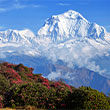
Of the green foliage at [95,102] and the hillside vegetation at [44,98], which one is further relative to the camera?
the hillside vegetation at [44,98]

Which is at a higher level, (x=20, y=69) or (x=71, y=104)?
(x=20, y=69)

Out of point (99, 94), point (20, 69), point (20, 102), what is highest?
point (20, 69)

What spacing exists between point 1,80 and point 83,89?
380 inches

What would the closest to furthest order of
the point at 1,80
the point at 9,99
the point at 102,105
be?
the point at 102,105
the point at 9,99
the point at 1,80

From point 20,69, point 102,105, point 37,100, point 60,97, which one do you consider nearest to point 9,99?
point 37,100

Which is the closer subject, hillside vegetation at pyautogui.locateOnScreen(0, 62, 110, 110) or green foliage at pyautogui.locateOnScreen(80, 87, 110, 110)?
green foliage at pyautogui.locateOnScreen(80, 87, 110, 110)

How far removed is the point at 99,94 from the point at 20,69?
2486 centimetres

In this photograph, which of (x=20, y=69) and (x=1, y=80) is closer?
(x=1, y=80)

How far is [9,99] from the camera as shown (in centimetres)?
1861

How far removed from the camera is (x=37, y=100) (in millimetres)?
17859

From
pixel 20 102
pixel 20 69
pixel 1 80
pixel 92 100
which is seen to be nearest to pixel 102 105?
pixel 92 100

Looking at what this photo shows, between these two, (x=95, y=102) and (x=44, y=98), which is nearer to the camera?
(x=95, y=102)

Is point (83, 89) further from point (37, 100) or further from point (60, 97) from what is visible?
point (37, 100)

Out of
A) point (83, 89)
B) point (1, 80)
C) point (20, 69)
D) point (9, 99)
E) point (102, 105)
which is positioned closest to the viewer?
point (102, 105)
